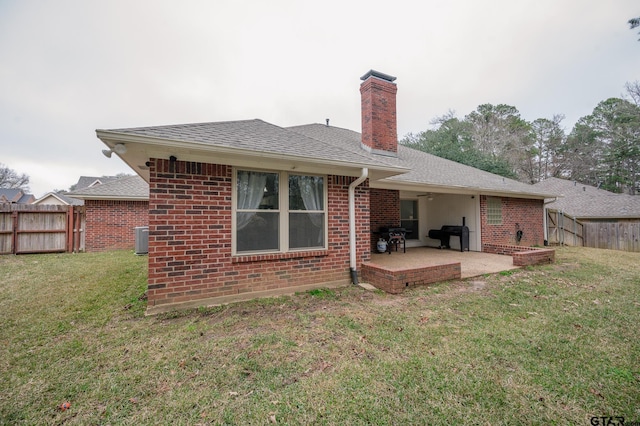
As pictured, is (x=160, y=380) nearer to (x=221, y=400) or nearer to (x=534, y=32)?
(x=221, y=400)

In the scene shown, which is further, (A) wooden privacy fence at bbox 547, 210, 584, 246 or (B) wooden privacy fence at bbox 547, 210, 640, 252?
(A) wooden privacy fence at bbox 547, 210, 584, 246

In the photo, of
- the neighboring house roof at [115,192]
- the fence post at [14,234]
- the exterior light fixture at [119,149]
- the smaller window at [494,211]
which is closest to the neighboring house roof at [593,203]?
the smaller window at [494,211]

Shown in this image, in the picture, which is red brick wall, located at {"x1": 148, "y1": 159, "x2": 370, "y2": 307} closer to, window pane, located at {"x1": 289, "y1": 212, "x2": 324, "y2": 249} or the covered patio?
window pane, located at {"x1": 289, "y1": 212, "x2": 324, "y2": 249}

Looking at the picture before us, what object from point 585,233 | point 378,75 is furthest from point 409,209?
point 585,233

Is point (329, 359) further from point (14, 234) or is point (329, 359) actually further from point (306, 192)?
point (14, 234)

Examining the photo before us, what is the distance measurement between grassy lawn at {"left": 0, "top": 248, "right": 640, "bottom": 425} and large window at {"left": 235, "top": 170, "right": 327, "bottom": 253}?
3.33ft

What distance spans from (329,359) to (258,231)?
2.59 metres

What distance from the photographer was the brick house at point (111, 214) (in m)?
10.5

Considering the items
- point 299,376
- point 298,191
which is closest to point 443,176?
point 298,191

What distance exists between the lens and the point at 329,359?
2.59 metres

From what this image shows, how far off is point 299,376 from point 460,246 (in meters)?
9.21

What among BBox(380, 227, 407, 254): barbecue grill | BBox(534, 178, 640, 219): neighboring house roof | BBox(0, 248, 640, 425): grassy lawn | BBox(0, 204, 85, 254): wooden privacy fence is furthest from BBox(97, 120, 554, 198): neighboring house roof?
BBox(534, 178, 640, 219): neighboring house roof

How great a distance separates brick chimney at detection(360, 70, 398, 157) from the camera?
28.8 feet

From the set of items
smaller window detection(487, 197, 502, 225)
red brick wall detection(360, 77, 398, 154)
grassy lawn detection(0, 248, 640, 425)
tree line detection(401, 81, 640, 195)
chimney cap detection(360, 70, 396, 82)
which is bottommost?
grassy lawn detection(0, 248, 640, 425)
